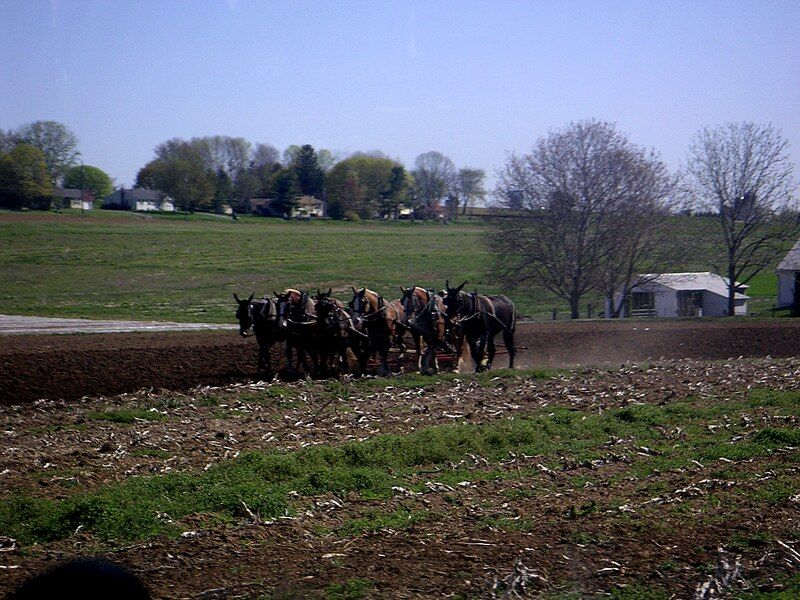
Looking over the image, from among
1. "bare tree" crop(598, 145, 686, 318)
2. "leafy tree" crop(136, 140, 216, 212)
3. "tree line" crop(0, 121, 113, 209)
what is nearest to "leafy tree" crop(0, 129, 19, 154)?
"tree line" crop(0, 121, 113, 209)

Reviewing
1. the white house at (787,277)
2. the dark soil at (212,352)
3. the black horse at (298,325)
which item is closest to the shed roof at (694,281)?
the white house at (787,277)

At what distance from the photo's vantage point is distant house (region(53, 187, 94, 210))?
62875mm

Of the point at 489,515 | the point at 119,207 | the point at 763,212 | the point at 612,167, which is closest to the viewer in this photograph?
the point at 489,515

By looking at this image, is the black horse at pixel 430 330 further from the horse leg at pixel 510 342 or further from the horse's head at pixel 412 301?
the horse leg at pixel 510 342

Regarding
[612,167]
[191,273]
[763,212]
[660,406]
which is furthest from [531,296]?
[660,406]

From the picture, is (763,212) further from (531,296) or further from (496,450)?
(496,450)

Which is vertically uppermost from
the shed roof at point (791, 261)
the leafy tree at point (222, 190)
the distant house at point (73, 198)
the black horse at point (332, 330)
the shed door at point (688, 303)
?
the leafy tree at point (222, 190)

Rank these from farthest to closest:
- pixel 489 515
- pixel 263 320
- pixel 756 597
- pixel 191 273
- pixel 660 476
→ pixel 191 273 → pixel 263 320 → pixel 660 476 → pixel 489 515 → pixel 756 597

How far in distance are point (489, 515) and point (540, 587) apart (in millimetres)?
1926

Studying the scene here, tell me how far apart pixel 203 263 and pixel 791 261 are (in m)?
34.3

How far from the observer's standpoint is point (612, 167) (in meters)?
41.5

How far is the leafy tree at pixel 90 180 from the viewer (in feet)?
213

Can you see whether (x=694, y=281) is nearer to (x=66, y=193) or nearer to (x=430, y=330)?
(x=430, y=330)

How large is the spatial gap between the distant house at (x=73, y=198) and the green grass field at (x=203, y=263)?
1498mm
